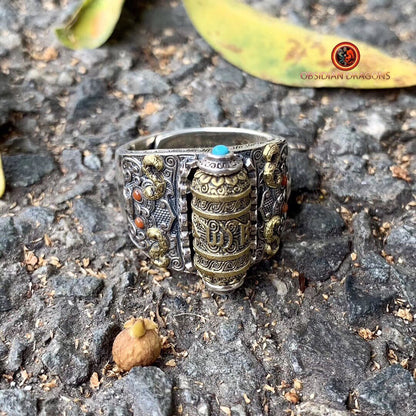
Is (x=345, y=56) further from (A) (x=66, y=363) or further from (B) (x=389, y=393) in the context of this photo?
(A) (x=66, y=363)

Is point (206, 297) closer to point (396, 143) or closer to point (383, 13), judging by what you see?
point (396, 143)

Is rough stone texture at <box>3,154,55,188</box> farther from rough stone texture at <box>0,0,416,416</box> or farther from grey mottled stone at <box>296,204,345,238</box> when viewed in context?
grey mottled stone at <box>296,204,345,238</box>

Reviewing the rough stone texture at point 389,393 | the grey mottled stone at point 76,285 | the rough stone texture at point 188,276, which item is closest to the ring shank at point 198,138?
the rough stone texture at point 188,276

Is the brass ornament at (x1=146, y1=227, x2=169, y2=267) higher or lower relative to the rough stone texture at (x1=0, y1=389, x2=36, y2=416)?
higher

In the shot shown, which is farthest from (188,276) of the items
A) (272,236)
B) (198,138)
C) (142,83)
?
(142,83)

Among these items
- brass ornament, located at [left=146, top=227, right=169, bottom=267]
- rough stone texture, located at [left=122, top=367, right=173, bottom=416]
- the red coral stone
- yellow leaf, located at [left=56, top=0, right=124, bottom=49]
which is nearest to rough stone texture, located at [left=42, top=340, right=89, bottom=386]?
rough stone texture, located at [left=122, top=367, right=173, bottom=416]
